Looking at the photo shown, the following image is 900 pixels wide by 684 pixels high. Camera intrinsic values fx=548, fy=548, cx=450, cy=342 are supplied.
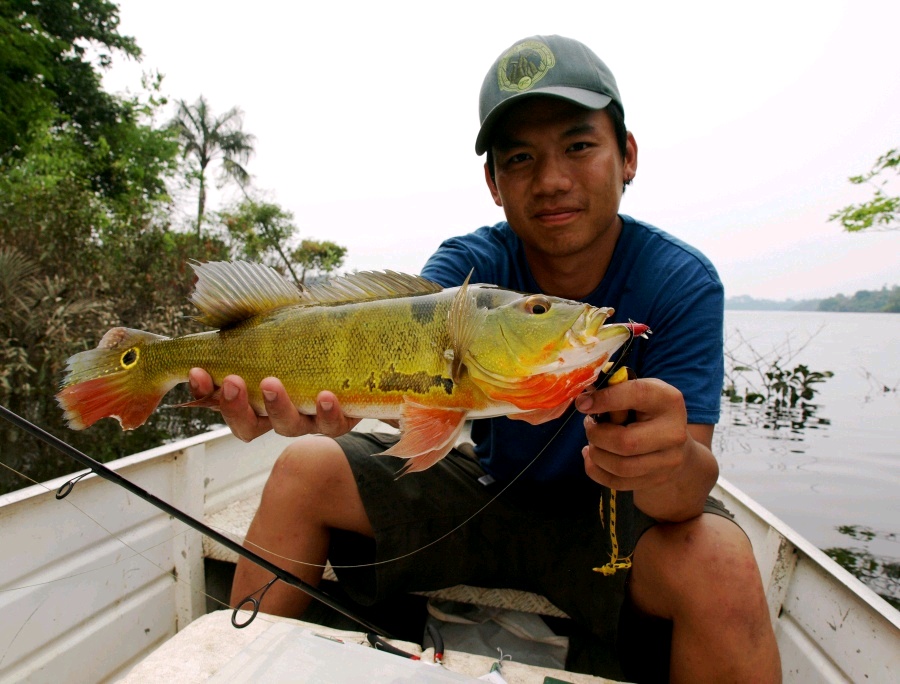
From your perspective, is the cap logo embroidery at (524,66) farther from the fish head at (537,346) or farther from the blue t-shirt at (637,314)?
the fish head at (537,346)

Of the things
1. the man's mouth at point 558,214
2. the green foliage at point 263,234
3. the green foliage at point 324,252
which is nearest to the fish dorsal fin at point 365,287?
the man's mouth at point 558,214

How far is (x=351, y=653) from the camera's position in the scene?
64.7 inches

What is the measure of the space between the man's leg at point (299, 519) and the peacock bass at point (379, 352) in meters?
0.56

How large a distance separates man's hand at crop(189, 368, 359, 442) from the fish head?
19.6 inches

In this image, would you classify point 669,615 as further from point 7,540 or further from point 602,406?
point 7,540

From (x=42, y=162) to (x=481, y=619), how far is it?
17.3 meters

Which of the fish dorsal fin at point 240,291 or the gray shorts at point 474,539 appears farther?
the gray shorts at point 474,539

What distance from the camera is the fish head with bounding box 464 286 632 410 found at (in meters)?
1.33

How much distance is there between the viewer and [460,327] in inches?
59.4

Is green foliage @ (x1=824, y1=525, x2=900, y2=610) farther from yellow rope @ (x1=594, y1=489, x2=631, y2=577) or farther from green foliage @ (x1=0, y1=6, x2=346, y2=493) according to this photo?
green foliage @ (x1=0, y1=6, x2=346, y2=493)

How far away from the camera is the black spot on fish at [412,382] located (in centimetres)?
153

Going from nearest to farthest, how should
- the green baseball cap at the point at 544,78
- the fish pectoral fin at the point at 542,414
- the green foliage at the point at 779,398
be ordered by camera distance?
the fish pectoral fin at the point at 542,414, the green baseball cap at the point at 544,78, the green foliage at the point at 779,398

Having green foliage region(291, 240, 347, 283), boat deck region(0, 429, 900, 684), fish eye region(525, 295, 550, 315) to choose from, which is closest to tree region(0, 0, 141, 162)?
green foliage region(291, 240, 347, 283)

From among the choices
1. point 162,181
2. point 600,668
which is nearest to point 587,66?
point 600,668
